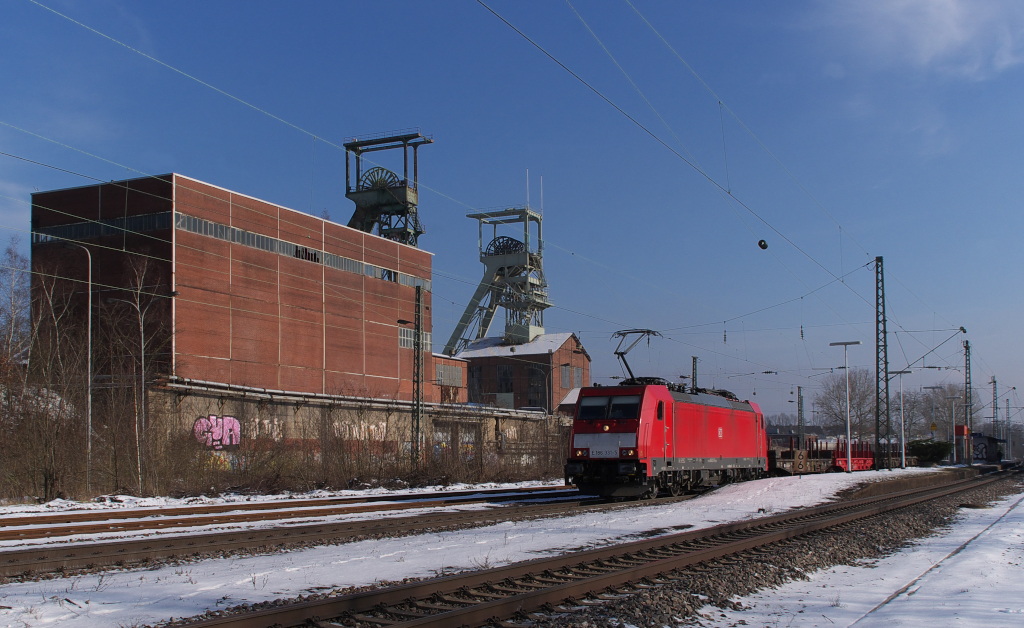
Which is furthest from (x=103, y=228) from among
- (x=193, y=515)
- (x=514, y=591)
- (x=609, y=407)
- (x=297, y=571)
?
(x=514, y=591)

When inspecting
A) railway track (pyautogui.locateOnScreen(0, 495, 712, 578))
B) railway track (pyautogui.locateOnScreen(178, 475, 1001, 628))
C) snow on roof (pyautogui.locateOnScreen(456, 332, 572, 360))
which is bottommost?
railway track (pyautogui.locateOnScreen(0, 495, 712, 578))

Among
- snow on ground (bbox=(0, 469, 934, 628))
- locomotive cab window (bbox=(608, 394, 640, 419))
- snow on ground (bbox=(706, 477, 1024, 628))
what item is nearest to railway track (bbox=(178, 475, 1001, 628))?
snow on ground (bbox=(0, 469, 934, 628))

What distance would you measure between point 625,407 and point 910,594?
13.8 meters

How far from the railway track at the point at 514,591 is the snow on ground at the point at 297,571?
118 centimetres

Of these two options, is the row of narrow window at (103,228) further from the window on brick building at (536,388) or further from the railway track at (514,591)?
the window on brick building at (536,388)

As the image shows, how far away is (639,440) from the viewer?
2295 centimetres

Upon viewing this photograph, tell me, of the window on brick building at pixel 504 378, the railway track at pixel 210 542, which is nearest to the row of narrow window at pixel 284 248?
the window on brick building at pixel 504 378

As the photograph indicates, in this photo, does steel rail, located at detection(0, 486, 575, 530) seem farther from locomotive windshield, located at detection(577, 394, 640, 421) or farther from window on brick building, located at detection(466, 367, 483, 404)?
window on brick building, located at detection(466, 367, 483, 404)

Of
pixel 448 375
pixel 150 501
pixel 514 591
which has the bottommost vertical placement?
pixel 150 501

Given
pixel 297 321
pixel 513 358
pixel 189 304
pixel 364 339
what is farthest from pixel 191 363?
pixel 513 358

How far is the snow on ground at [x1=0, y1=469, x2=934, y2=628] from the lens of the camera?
8555mm

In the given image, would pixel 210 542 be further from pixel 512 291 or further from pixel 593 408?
pixel 512 291

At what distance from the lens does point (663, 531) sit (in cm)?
1631

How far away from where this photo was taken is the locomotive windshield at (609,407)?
2345 centimetres
